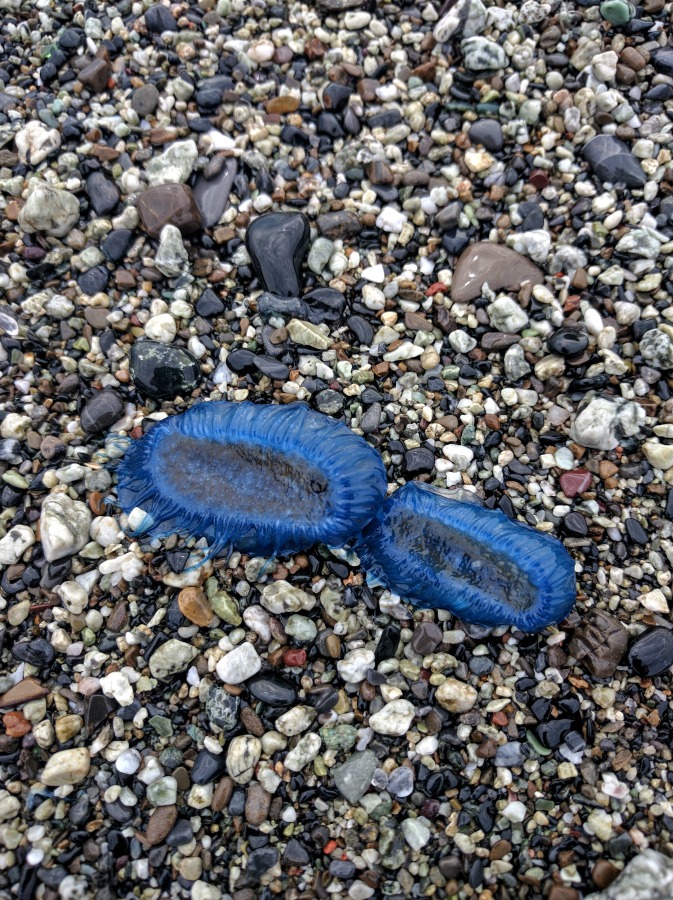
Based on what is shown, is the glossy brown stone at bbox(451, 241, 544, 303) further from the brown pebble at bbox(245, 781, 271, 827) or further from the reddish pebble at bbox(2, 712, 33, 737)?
the reddish pebble at bbox(2, 712, 33, 737)

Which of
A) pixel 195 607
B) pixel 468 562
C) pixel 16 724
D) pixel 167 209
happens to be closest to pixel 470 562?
pixel 468 562

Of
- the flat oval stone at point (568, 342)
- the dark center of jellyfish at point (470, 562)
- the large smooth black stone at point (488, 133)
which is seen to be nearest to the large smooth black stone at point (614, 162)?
the large smooth black stone at point (488, 133)

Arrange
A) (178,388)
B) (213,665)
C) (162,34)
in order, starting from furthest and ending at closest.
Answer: (162,34), (178,388), (213,665)

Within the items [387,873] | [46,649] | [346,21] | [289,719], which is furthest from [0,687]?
[346,21]

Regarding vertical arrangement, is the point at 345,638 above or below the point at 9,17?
below

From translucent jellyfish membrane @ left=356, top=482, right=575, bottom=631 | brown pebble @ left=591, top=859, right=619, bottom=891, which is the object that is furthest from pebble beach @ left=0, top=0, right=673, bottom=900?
translucent jellyfish membrane @ left=356, top=482, right=575, bottom=631

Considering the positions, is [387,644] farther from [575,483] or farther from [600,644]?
[575,483]

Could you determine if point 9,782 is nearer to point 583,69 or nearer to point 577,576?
point 577,576
